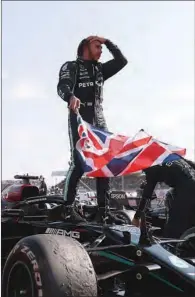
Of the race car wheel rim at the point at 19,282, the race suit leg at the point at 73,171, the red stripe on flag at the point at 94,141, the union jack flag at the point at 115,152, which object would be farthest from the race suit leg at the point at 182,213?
the race car wheel rim at the point at 19,282

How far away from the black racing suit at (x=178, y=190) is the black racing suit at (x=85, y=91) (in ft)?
2.40

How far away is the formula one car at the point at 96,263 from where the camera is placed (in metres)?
2.92

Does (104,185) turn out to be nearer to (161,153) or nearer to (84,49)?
(161,153)

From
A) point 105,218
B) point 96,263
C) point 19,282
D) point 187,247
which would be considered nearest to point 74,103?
point 105,218

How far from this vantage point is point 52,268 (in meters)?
2.89

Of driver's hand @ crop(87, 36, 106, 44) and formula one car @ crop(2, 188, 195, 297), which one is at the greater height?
driver's hand @ crop(87, 36, 106, 44)

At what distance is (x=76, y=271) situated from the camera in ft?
9.65

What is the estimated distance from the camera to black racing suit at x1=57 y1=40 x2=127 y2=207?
456 cm

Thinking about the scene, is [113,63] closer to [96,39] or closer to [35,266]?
[96,39]

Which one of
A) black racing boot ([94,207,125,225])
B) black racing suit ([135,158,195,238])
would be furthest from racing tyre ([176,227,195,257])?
black racing suit ([135,158,195,238])

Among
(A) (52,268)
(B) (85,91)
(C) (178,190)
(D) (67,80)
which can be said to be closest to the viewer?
(A) (52,268)

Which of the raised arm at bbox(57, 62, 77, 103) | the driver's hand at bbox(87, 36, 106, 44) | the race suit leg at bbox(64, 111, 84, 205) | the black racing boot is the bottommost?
the black racing boot

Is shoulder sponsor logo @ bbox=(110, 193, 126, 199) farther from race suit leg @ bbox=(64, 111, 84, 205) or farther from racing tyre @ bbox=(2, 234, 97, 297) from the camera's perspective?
racing tyre @ bbox=(2, 234, 97, 297)

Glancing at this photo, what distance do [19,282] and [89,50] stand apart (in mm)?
2539
